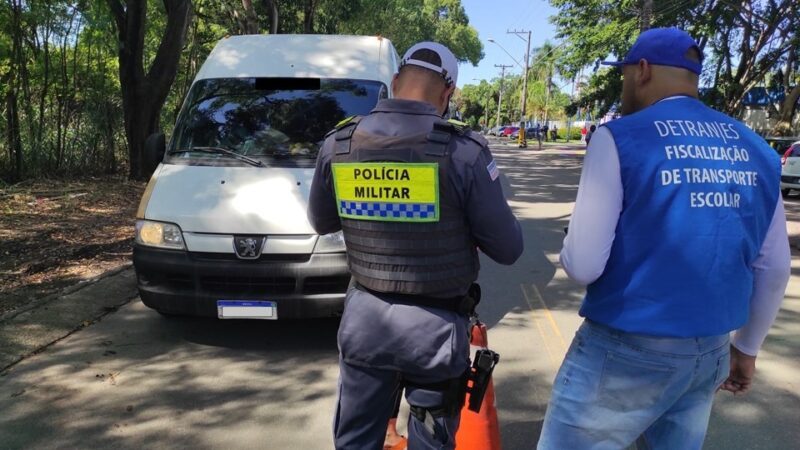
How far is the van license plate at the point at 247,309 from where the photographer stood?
13.9 ft

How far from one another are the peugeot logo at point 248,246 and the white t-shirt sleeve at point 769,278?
311 centimetres

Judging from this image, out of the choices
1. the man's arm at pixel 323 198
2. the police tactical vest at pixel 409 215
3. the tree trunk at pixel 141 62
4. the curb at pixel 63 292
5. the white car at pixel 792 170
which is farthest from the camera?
the white car at pixel 792 170

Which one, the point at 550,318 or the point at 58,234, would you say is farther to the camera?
the point at 58,234

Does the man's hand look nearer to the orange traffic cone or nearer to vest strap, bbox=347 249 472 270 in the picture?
vest strap, bbox=347 249 472 270

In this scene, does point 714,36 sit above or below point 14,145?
above

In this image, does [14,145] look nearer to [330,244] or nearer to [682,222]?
[330,244]

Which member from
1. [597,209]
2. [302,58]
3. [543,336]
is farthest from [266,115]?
[597,209]

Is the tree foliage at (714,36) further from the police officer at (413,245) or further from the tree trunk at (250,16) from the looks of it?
the police officer at (413,245)

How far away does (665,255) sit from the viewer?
5.55 feet

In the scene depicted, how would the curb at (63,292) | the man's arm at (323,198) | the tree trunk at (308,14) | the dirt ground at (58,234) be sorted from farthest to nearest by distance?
the tree trunk at (308,14)
the dirt ground at (58,234)
the curb at (63,292)
the man's arm at (323,198)

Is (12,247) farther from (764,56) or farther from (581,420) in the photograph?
(764,56)

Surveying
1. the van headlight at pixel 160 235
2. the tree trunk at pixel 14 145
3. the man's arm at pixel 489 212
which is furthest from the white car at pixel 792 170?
the tree trunk at pixel 14 145

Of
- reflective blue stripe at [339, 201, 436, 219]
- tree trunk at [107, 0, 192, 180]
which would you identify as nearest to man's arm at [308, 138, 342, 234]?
reflective blue stripe at [339, 201, 436, 219]

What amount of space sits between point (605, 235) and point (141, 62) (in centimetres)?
1240
